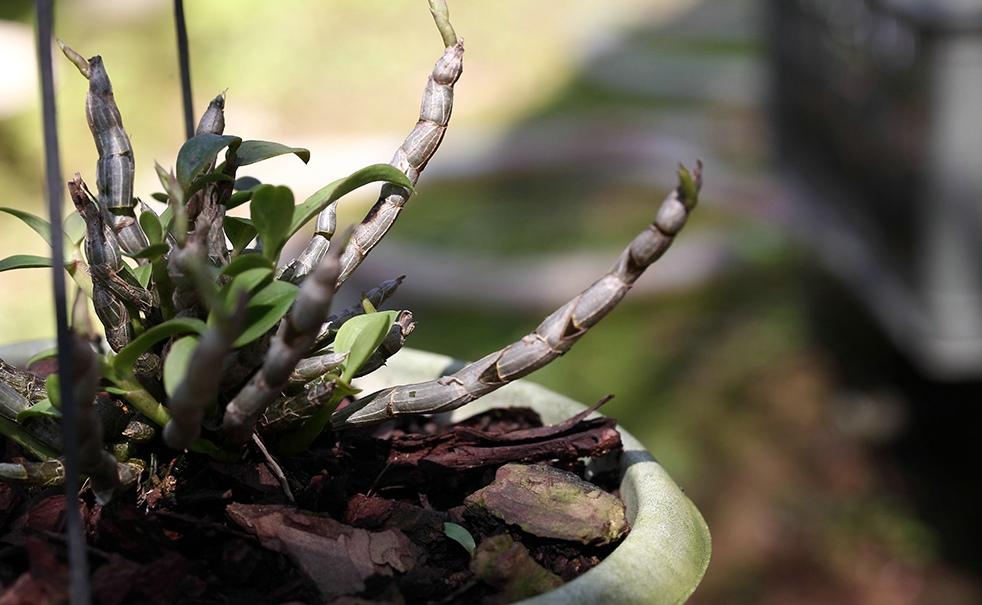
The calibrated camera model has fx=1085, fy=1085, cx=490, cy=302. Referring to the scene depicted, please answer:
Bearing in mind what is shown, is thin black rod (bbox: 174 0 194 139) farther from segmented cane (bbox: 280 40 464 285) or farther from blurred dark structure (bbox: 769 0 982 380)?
blurred dark structure (bbox: 769 0 982 380)

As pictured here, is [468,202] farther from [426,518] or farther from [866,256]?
[426,518]

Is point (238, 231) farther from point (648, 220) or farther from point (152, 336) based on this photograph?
point (648, 220)

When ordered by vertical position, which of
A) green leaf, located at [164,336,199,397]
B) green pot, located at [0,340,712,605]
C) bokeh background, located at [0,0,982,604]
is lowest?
bokeh background, located at [0,0,982,604]

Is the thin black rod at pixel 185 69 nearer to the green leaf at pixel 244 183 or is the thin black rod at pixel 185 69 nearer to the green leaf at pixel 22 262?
the green leaf at pixel 244 183

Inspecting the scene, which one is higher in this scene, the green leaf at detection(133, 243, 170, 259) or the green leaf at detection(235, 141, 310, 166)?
the green leaf at detection(235, 141, 310, 166)

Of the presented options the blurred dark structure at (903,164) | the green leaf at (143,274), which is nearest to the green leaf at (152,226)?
the green leaf at (143,274)

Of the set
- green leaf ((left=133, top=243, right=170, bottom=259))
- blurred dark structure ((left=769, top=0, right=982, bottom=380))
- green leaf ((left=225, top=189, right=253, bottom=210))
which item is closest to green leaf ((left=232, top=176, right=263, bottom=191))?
green leaf ((left=225, top=189, right=253, bottom=210))
